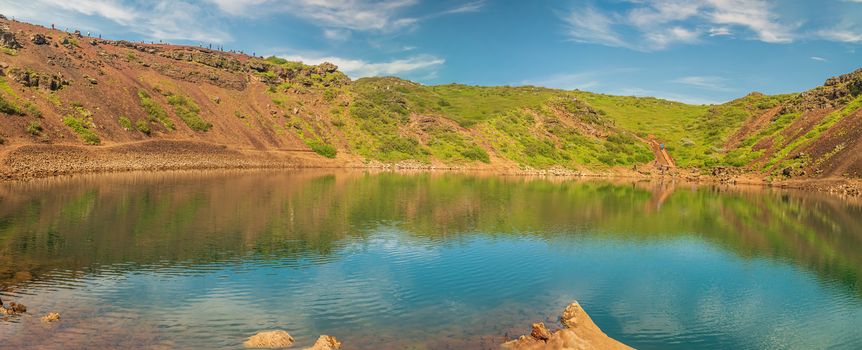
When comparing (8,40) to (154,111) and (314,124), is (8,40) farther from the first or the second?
(314,124)

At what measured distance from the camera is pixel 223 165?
92.2 m

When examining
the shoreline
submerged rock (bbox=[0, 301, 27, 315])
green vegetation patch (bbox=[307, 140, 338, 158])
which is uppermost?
green vegetation patch (bbox=[307, 140, 338, 158])

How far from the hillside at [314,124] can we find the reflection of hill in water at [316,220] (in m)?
18.4

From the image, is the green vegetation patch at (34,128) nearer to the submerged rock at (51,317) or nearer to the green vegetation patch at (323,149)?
the green vegetation patch at (323,149)

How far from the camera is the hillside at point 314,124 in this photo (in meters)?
78.9

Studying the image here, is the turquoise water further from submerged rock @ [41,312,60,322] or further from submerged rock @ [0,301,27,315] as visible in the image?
submerged rock @ [0,301,27,315]

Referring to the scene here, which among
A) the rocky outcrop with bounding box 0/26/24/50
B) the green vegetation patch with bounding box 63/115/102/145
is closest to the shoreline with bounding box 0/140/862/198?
the green vegetation patch with bounding box 63/115/102/145

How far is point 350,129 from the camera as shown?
126688 millimetres

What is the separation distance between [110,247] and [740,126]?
520 feet

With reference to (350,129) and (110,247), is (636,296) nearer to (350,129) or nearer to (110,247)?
(110,247)

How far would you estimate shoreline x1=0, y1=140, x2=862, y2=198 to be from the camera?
64.1 m

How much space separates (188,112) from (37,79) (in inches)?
1018

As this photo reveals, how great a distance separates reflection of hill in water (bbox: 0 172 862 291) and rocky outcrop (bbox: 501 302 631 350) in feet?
45.7

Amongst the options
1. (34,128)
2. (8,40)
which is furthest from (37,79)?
(34,128)
